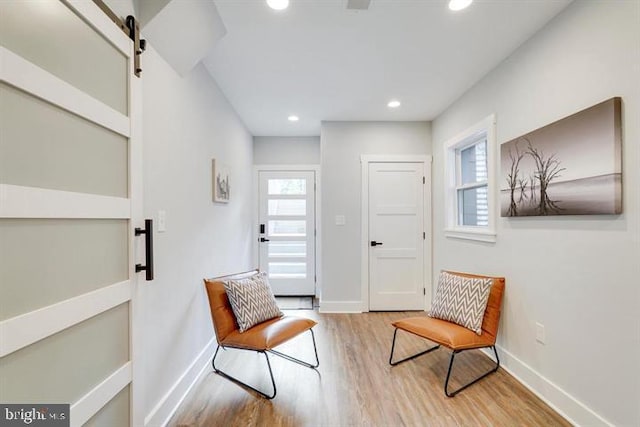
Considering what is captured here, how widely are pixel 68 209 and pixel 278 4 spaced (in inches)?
60.8

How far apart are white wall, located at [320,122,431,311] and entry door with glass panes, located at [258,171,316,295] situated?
32.1 inches

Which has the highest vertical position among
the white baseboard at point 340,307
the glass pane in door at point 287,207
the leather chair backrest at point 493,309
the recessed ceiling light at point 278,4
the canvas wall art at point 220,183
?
the recessed ceiling light at point 278,4

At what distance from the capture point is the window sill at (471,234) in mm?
2571

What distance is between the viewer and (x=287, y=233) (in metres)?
4.64

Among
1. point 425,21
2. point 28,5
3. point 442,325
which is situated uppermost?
point 425,21

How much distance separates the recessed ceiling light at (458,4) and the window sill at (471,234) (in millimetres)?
1687

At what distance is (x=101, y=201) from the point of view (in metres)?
1.11

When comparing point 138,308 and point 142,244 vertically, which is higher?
point 142,244

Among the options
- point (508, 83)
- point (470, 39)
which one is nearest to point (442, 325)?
point (508, 83)

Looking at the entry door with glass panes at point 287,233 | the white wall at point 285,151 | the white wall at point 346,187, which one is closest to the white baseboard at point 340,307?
the white wall at point 346,187

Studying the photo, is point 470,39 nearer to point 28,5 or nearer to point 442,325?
point 442,325

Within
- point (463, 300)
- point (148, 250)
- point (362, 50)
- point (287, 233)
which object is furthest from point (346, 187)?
point (148, 250)

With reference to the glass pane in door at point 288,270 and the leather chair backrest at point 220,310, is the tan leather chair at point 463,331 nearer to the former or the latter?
the leather chair backrest at point 220,310

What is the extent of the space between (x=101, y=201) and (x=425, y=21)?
2.06 meters
